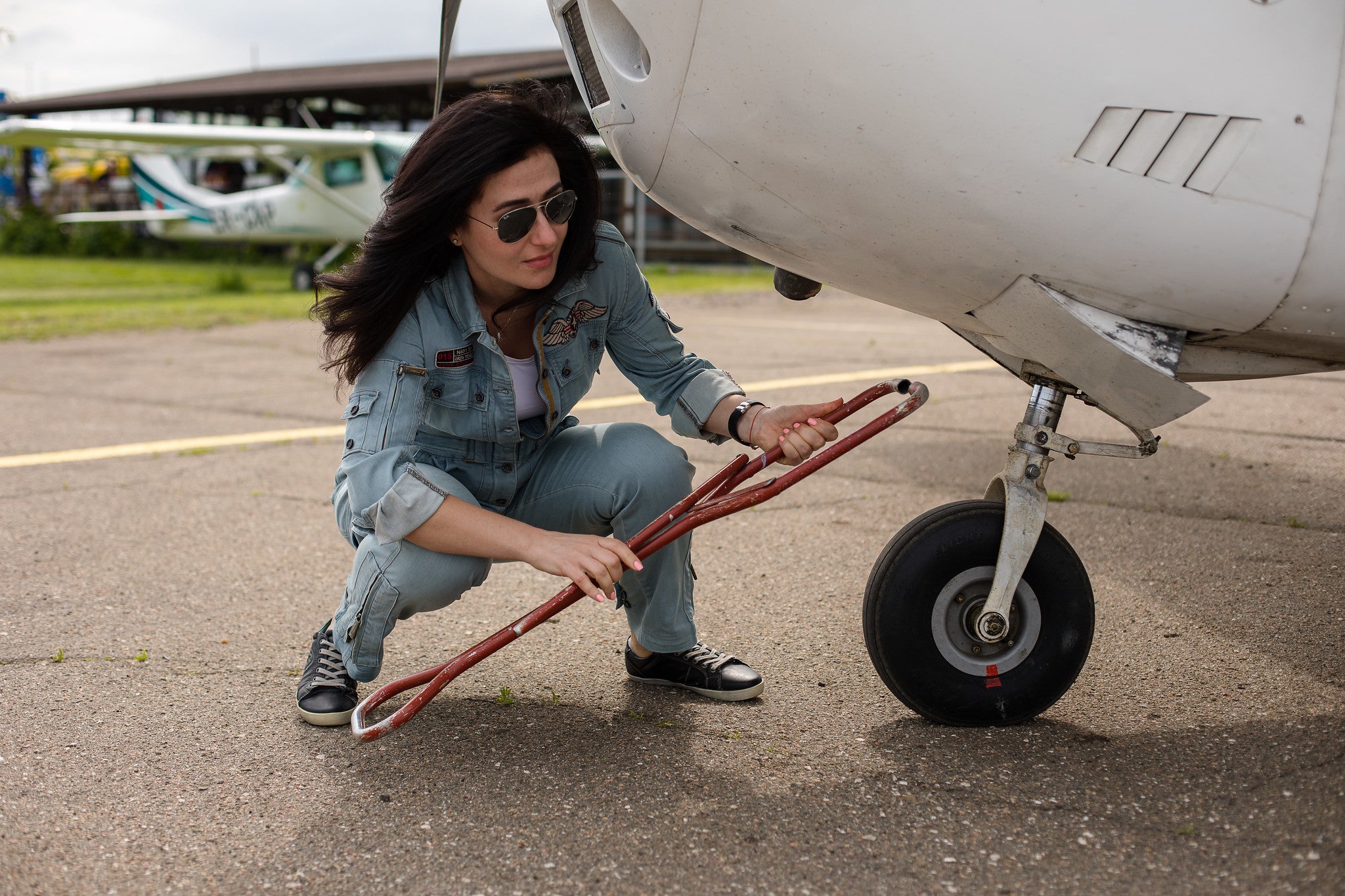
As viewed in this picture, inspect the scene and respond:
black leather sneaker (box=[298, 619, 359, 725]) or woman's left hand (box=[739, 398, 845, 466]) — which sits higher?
woman's left hand (box=[739, 398, 845, 466])

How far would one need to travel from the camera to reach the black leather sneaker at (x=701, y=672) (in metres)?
2.41

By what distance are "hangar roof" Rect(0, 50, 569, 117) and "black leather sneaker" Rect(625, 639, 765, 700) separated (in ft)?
60.7

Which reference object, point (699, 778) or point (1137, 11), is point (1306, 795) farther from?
point (1137, 11)

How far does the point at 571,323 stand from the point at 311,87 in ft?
83.1

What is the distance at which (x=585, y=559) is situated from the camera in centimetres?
188

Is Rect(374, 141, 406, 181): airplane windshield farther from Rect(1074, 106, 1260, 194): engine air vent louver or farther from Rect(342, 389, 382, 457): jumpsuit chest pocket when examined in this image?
Rect(1074, 106, 1260, 194): engine air vent louver

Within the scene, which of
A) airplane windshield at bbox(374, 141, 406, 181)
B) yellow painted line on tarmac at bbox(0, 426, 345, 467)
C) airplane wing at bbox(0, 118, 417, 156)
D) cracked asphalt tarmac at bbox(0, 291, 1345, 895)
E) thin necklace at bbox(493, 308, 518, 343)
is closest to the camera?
cracked asphalt tarmac at bbox(0, 291, 1345, 895)

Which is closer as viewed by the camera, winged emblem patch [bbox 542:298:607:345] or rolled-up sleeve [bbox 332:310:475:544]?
rolled-up sleeve [bbox 332:310:475:544]

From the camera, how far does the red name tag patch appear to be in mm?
2156

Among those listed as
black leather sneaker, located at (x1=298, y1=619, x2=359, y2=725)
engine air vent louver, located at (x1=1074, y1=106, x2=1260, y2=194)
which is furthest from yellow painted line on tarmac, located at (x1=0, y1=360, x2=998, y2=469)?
engine air vent louver, located at (x1=1074, y1=106, x2=1260, y2=194)

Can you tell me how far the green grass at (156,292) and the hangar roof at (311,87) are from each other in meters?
4.59

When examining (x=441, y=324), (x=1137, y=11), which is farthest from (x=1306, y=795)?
(x=441, y=324)

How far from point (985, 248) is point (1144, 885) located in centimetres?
99

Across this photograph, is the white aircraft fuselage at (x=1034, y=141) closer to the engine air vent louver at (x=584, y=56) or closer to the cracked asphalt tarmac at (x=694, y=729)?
the engine air vent louver at (x=584, y=56)
